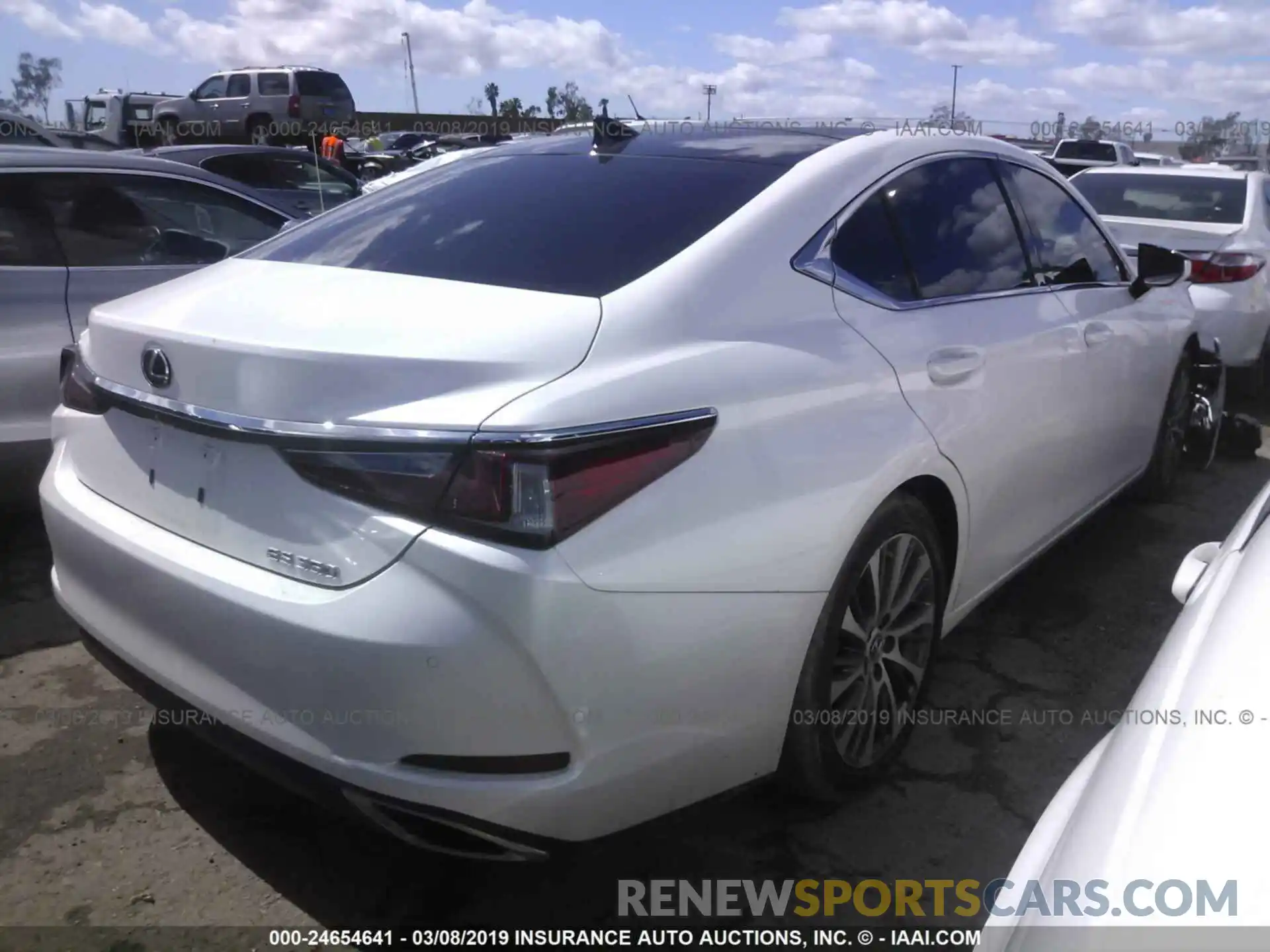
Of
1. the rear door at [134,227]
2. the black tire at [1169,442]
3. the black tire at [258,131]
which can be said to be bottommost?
the black tire at [1169,442]

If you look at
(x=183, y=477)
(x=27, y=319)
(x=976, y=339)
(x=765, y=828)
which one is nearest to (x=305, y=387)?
(x=183, y=477)

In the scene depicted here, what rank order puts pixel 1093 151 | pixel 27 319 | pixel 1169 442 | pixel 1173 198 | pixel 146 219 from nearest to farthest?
pixel 27 319 → pixel 146 219 → pixel 1169 442 → pixel 1173 198 → pixel 1093 151

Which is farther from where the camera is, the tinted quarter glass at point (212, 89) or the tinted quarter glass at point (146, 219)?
the tinted quarter glass at point (212, 89)

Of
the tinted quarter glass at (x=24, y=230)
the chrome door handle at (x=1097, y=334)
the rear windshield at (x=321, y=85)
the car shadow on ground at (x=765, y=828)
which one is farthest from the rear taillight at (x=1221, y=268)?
the rear windshield at (x=321, y=85)

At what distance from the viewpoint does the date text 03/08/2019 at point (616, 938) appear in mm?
2250

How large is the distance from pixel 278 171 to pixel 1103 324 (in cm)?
871

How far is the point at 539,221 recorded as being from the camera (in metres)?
2.49

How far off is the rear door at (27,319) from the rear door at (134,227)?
0.22 feet

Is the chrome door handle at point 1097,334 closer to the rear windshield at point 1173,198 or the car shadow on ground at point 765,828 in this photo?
the car shadow on ground at point 765,828

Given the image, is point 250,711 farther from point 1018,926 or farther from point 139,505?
point 1018,926

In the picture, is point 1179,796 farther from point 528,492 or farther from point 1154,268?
point 1154,268

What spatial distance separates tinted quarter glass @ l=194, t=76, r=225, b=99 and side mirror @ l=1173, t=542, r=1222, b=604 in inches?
976

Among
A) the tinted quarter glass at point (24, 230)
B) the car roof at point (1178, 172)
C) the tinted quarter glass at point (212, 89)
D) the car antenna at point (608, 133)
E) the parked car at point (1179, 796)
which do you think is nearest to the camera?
the parked car at point (1179, 796)

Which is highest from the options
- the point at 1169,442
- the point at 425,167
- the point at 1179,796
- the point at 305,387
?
the point at 425,167
